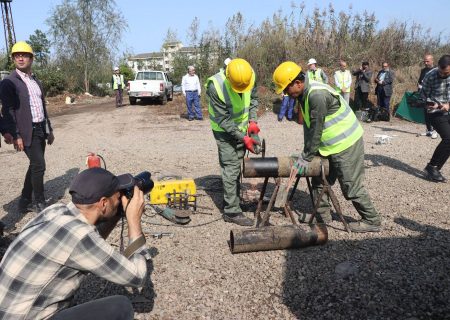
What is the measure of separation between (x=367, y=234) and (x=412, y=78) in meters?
12.6

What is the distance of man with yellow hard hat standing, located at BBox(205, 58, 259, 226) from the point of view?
158 inches

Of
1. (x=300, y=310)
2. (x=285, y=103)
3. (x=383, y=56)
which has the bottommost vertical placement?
(x=300, y=310)

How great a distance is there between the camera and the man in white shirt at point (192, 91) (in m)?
12.4

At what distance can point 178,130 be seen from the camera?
1105cm

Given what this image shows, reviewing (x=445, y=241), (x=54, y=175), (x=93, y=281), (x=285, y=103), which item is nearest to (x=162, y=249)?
(x=93, y=281)

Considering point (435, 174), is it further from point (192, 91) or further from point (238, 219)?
point (192, 91)

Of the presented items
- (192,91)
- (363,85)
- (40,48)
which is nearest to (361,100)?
(363,85)

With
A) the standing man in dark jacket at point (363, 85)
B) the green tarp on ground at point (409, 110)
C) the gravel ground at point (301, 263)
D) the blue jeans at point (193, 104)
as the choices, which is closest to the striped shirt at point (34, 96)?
the gravel ground at point (301, 263)

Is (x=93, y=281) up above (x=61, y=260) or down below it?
below

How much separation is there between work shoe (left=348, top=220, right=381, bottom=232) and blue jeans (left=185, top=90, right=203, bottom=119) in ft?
30.7

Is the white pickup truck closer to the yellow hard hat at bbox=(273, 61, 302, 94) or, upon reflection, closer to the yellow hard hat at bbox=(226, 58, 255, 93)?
the yellow hard hat at bbox=(226, 58, 255, 93)

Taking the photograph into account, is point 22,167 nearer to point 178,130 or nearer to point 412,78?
point 178,130

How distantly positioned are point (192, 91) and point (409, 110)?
7.06 meters

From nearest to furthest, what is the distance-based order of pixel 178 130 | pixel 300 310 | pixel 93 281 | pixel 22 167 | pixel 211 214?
pixel 300 310
pixel 93 281
pixel 211 214
pixel 22 167
pixel 178 130
